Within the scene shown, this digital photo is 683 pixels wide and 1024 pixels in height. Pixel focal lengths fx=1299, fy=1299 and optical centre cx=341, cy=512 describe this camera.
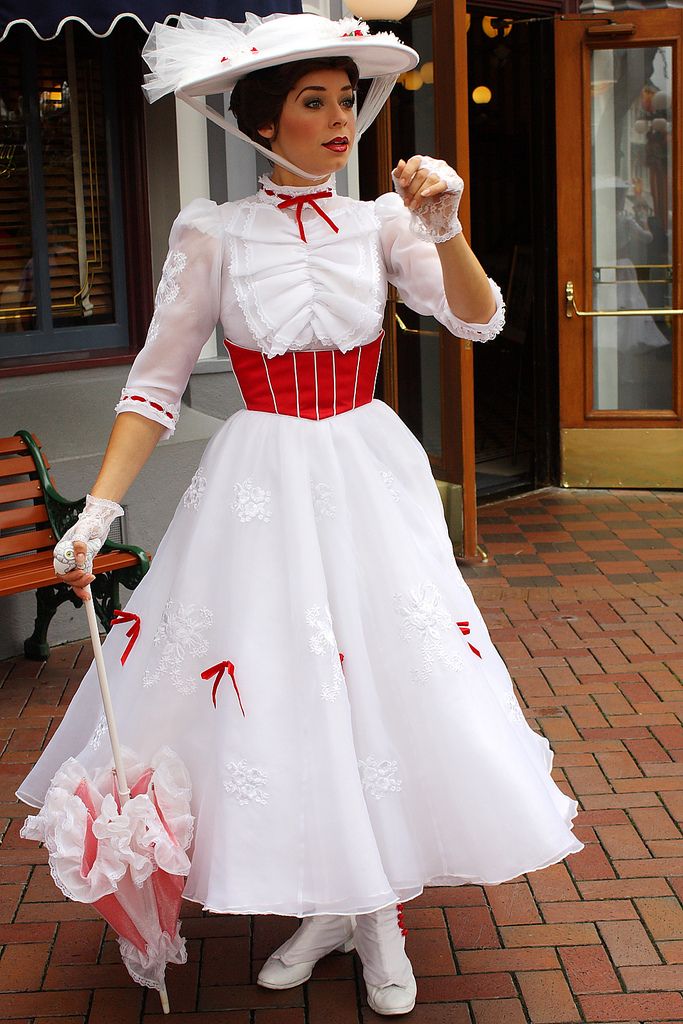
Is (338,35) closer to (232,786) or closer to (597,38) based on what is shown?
(232,786)

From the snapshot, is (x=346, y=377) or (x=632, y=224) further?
(x=632, y=224)

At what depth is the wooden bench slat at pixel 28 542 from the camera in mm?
4727

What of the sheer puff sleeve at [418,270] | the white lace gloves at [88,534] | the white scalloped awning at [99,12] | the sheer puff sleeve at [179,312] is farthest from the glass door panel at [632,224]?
the white lace gloves at [88,534]

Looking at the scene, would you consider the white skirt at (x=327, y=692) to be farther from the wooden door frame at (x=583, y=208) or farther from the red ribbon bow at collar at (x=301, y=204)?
the wooden door frame at (x=583, y=208)

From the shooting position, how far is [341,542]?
2.58 m

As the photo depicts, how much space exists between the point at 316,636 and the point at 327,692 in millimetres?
110

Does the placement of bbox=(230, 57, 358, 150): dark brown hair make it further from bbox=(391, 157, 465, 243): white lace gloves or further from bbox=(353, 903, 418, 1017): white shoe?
bbox=(353, 903, 418, 1017): white shoe

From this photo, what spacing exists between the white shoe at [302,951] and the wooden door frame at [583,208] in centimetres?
478

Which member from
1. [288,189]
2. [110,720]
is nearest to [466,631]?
[110,720]

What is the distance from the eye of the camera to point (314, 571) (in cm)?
253

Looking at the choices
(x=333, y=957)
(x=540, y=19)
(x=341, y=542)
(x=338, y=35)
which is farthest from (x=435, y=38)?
(x=333, y=957)

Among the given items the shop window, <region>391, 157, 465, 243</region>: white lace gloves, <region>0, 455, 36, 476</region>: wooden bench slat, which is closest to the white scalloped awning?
the shop window

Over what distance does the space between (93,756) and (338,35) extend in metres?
1.54

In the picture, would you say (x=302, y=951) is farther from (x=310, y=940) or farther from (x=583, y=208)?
(x=583, y=208)
